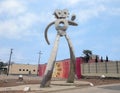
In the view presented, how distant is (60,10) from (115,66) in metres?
20.6

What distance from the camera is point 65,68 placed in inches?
2574

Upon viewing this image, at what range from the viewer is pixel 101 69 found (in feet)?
170

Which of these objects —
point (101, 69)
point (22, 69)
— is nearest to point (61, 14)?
point (101, 69)

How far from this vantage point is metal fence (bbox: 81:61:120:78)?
156 feet

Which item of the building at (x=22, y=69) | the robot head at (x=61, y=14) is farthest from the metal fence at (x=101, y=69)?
the building at (x=22, y=69)

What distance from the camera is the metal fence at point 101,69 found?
1872 inches

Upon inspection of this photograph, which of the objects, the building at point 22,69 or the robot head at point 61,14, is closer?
the robot head at point 61,14

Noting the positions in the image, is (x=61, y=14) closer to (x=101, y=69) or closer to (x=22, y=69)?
(x=101, y=69)

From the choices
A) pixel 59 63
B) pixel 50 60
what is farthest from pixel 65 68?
pixel 50 60

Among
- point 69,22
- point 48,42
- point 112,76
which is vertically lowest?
point 112,76

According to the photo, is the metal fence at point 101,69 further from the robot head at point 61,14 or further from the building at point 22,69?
the building at point 22,69

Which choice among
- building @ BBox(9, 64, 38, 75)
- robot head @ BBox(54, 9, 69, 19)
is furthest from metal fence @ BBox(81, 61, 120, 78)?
building @ BBox(9, 64, 38, 75)

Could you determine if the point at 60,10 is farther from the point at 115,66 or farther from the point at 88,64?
the point at 88,64

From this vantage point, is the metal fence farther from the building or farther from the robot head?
the building
